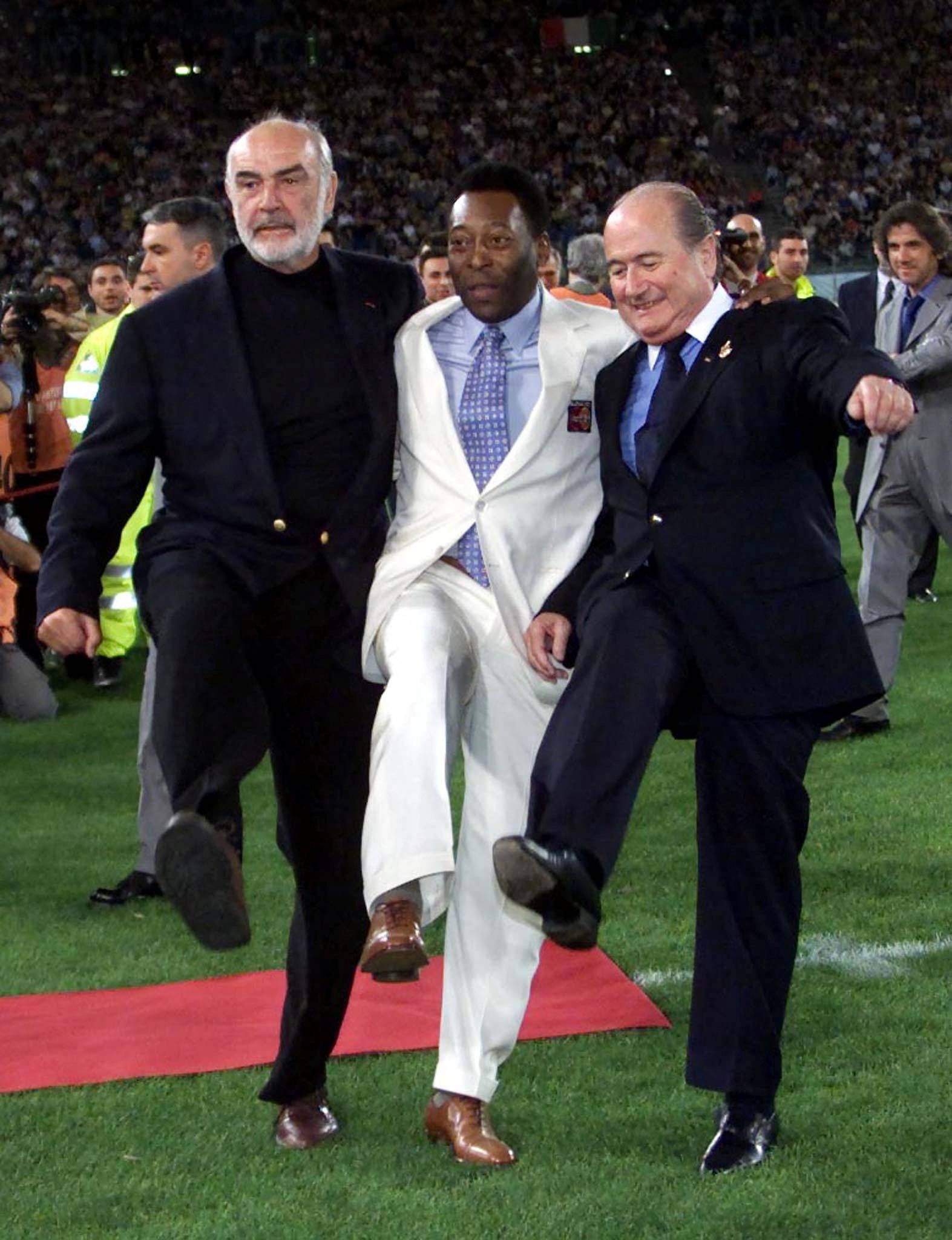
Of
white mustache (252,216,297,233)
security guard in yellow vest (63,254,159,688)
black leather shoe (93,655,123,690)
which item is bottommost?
black leather shoe (93,655,123,690)

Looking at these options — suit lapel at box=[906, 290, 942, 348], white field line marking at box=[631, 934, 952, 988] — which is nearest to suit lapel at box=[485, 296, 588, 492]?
white field line marking at box=[631, 934, 952, 988]

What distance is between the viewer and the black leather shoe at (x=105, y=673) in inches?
426

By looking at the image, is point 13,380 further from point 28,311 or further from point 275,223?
point 275,223

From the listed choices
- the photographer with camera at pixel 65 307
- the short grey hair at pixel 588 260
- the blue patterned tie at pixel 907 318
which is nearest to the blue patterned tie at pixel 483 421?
the blue patterned tie at pixel 907 318

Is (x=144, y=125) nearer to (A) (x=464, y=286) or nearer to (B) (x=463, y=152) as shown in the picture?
(B) (x=463, y=152)

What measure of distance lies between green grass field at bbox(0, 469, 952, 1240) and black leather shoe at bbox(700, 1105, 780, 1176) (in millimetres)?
50

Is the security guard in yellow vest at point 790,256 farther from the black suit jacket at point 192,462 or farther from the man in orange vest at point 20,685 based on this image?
the black suit jacket at point 192,462

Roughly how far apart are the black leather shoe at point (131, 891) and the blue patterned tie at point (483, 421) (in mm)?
2776

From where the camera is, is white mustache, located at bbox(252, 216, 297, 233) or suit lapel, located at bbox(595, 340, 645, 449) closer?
suit lapel, located at bbox(595, 340, 645, 449)

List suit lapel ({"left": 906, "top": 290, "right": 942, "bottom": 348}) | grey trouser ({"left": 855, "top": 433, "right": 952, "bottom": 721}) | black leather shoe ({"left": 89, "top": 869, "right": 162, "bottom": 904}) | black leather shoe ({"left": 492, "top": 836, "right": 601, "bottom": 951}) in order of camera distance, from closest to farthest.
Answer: black leather shoe ({"left": 492, "top": 836, "right": 601, "bottom": 951}), black leather shoe ({"left": 89, "top": 869, "right": 162, "bottom": 904}), grey trouser ({"left": 855, "top": 433, "right": 952, "bottom": 721}), suit lapel ({"left": 906, "top": 290, "right": 942, "bottom": 348})

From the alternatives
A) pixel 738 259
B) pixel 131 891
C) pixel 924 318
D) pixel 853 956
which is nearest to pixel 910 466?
pixel 924 318

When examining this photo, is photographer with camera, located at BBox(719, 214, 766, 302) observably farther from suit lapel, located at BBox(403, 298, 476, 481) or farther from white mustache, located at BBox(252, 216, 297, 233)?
white mustache, located at BBox(252, 216, 297, 233)

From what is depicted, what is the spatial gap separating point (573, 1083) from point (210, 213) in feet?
8.74

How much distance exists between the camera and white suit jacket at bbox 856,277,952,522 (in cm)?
856
